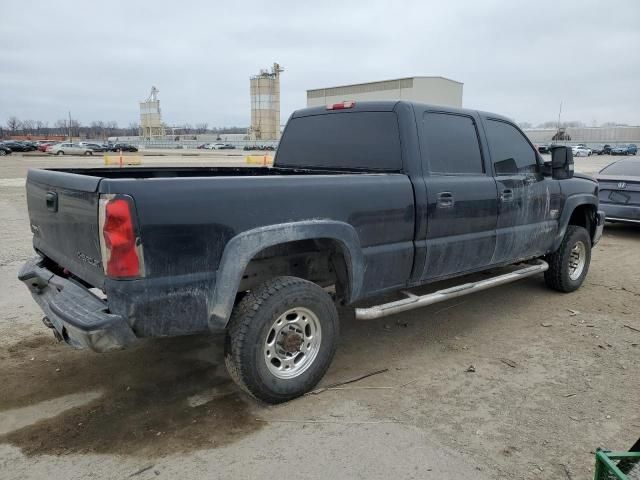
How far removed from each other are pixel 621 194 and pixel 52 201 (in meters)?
9.61

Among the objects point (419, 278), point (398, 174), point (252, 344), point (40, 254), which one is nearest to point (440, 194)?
point (398, 174)

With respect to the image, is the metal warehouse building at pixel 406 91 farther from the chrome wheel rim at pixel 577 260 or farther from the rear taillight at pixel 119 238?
the rear taillight at pixel 119 238

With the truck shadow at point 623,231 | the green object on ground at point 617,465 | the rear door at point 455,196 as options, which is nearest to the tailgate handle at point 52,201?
the rear door at point 455,196

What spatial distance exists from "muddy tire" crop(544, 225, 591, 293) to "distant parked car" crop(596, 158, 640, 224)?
4000 millimetres

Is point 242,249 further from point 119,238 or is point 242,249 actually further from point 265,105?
point 265,105

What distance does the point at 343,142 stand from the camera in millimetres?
4496

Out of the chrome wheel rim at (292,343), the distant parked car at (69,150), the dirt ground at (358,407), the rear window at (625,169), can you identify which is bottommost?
the dirt ground at (358,407)

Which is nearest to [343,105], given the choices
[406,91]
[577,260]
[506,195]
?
[506,195]

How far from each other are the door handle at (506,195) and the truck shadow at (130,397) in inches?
112

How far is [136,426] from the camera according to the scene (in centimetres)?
317

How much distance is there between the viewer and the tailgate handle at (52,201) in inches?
128

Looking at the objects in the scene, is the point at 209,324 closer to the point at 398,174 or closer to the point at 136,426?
the point at 136,426

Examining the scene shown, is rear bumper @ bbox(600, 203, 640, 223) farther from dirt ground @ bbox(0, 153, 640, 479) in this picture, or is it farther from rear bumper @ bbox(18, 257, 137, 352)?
rear bumper @ bbox(18, 257, 137, 352)

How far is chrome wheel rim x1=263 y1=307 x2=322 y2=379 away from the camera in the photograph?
3365 millimetres
